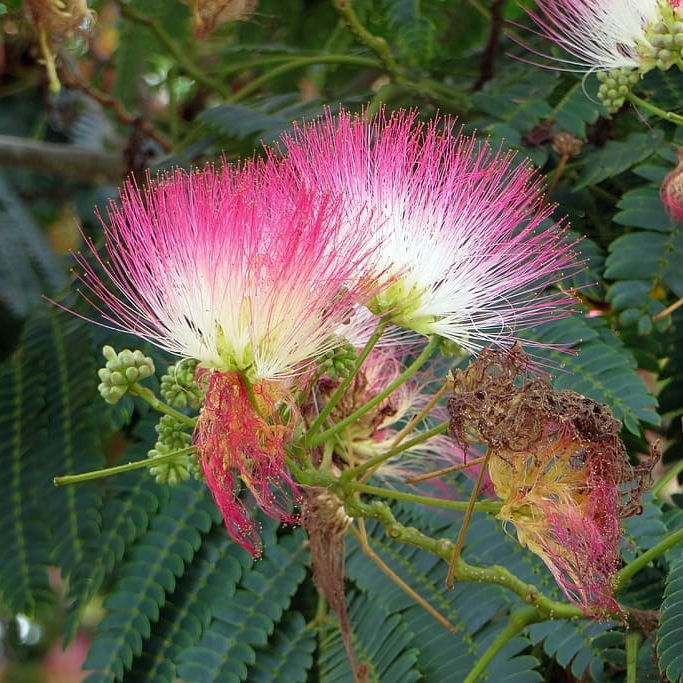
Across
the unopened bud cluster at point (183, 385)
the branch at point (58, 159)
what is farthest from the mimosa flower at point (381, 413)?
the branch at point (58, 159)

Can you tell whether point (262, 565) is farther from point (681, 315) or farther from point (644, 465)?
point (681, 315)

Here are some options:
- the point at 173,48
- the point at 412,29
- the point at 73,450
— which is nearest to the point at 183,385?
the point at 73,450

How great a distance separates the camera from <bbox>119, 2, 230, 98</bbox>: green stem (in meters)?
2.76

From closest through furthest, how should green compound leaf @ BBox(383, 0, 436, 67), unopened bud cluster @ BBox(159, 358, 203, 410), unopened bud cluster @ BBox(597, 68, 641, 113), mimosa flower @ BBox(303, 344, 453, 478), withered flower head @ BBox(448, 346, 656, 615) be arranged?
withered flower head @ BBox(448, 346, 656, 615), unopened bud cluster @ BBox(159, 358, 203, 410), mimosa flower @ BBox(303, 344, 453, 478), unopened bud cluster @ BBox(597, 68, 641, 113), green compound leaf @ BBox(383, 0, 436, 67)

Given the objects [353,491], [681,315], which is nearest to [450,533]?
[353,491]

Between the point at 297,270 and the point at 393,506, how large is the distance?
785mm

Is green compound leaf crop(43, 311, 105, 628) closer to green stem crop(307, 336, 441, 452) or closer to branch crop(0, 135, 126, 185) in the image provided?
green stem crop(307, 336, 441, 452)

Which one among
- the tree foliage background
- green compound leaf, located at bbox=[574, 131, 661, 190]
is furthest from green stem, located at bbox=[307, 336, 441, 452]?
green compound leaf, located at bbox=[574, 131, 661, 190]

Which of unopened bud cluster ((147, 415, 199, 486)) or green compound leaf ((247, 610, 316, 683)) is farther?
green compound leaf ((247, 610, 316, 683))

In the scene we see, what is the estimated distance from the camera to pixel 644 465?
49.9 inches

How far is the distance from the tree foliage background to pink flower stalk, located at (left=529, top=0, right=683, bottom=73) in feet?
0.66

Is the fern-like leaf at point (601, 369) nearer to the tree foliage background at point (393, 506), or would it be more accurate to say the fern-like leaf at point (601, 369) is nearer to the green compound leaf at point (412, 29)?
the tree foliage background at point (393, 506)

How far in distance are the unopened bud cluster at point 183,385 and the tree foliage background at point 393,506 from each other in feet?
1.73

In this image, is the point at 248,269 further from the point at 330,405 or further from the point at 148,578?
the point at 148,578
